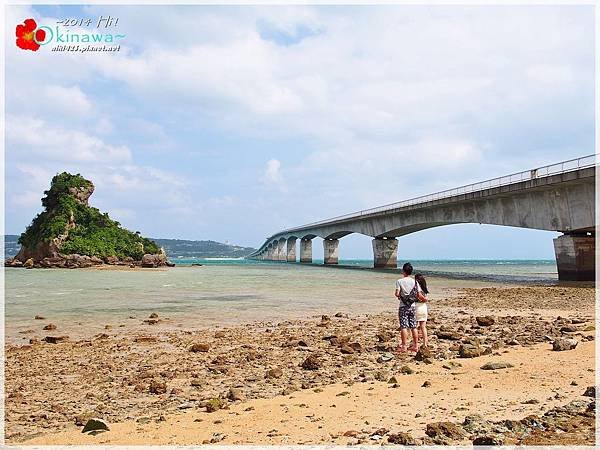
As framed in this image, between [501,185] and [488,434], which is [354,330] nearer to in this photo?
[488,434]

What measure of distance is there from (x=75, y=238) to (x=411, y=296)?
252ft

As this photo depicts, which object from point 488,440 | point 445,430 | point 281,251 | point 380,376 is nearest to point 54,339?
point 380,376

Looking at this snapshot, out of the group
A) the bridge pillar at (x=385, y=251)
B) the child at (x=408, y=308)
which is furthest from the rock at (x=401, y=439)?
the bridge pillar at (x=385, y=251)

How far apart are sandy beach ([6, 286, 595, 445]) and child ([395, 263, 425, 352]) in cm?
45

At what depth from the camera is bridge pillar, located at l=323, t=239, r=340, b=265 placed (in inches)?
3544

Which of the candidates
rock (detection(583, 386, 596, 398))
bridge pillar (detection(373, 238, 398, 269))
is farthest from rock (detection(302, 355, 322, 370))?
bridge pillar (detection(373, 238, 398, 269))

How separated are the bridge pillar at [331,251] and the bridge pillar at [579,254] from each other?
59.4 meters

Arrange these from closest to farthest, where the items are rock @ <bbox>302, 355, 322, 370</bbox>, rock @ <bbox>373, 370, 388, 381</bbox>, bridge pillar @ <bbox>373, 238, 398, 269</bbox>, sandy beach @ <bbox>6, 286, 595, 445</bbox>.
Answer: sandy beach @ <bbox>6, 286, 595, 445</bbox> → rock @ <bbox>373, 370, 388, 381</bbox> → rock @ <bbox>302, 355, 322, 370</bbox> → bridge pillar @ <bbox>373, 238, 398, 269</bbox>

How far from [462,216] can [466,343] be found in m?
36.0

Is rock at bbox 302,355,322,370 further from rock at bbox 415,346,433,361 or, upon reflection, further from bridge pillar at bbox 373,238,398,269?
bridge pillar at bbox 373,238,398,269

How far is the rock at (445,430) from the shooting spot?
14.8 feet

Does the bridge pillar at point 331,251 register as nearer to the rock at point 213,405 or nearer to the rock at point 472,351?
the rock at point 472,351

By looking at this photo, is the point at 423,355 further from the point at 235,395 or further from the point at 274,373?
the point at 235,395

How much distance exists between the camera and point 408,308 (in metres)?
9.45
